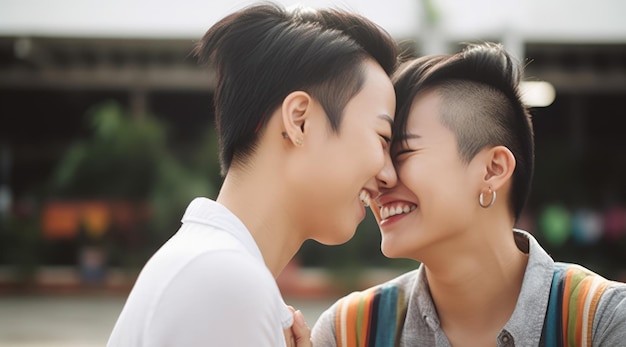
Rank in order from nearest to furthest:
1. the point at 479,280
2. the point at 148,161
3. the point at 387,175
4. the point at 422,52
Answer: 1. the point at 387,175
2. the point at 479,280
3. the point at 422,52
4. the point at 148,161

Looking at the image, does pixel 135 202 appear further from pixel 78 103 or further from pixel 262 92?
pixel 262 92

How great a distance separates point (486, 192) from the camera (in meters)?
2.62

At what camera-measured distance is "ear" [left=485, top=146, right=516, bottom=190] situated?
2607 mm

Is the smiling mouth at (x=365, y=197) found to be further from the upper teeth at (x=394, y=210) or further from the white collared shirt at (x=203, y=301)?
the white collared shirt at (x=203, y=301)

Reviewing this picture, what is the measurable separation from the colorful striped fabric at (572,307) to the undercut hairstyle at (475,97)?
1.39 feet

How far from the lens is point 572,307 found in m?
2.39

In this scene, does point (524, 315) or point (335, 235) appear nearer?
point (335, 235)

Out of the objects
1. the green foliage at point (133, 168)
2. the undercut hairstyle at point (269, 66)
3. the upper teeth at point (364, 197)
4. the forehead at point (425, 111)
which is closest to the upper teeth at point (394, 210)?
the upper teeth at point (364, 197)

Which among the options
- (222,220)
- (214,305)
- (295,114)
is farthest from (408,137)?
(214,305)

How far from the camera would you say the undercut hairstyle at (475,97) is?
2.62m

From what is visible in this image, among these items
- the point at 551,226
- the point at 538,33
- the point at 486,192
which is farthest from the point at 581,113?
the point at 486,192

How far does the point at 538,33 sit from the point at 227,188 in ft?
42.4

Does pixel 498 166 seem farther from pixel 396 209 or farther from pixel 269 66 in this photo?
pixel 269 66

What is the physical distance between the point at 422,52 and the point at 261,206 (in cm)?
998
